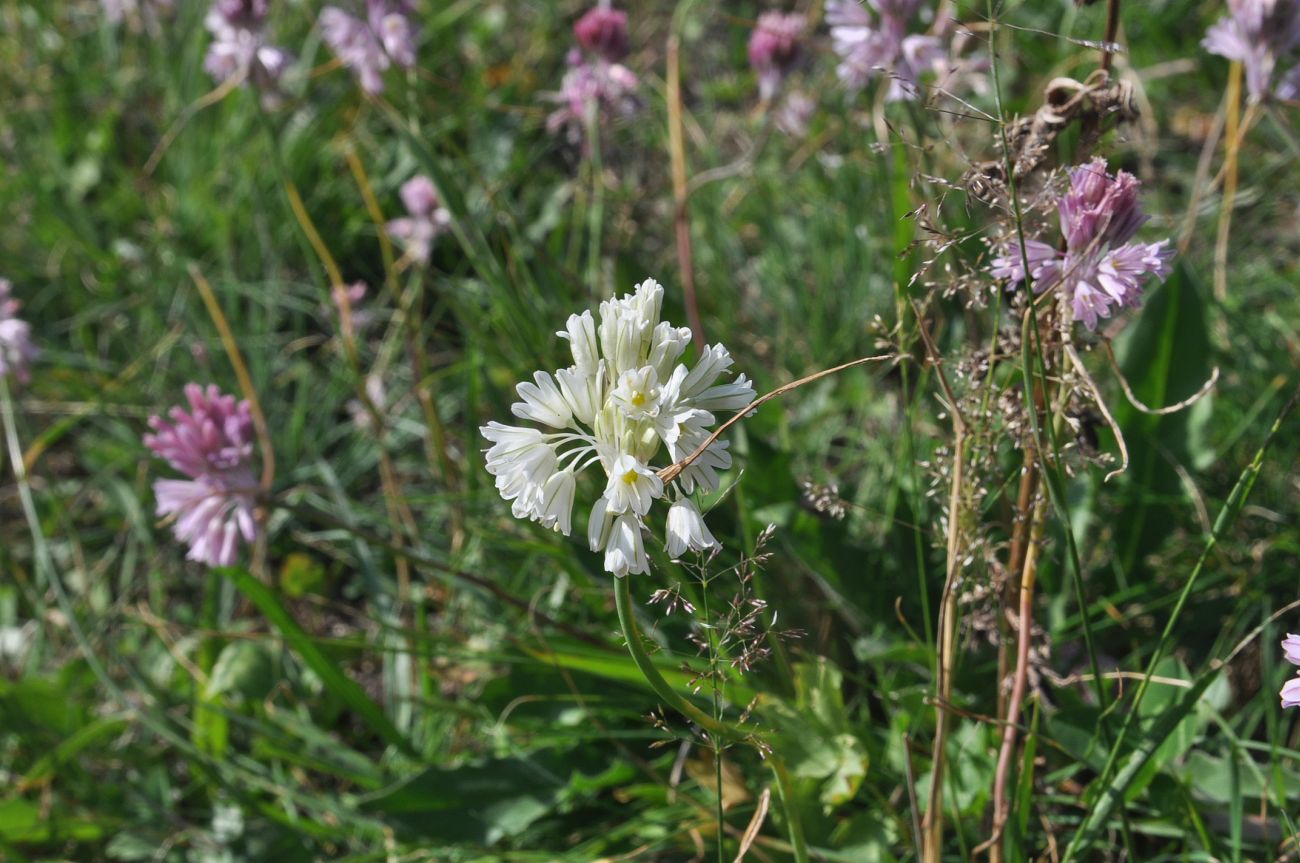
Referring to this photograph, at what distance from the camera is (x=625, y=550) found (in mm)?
1017

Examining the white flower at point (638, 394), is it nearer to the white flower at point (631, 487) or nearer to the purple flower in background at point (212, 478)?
the white flower at point (631, 487)

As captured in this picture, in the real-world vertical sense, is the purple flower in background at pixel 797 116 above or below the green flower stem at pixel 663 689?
above

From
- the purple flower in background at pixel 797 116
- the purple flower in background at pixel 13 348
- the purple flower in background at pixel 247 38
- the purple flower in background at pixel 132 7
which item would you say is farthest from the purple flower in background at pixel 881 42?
the purple flower in background at pixel 132 7

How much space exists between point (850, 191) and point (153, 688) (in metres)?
1.82

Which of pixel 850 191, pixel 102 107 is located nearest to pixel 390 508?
pixel 850 191

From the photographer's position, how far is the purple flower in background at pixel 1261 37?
188 centimetres

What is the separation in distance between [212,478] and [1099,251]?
4.29 ft

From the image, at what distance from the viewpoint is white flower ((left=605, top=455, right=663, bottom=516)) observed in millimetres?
994

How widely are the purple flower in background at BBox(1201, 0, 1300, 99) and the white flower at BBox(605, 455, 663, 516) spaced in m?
1.44

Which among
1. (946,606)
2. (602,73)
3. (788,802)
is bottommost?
(788,802)

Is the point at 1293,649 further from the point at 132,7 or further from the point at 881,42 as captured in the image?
the point at 132,7

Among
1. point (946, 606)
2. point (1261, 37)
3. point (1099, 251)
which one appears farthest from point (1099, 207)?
point (1261, 37)

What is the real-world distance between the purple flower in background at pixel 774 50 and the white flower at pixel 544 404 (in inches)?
76.7

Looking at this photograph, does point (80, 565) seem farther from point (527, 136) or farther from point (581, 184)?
point (527, 136)
